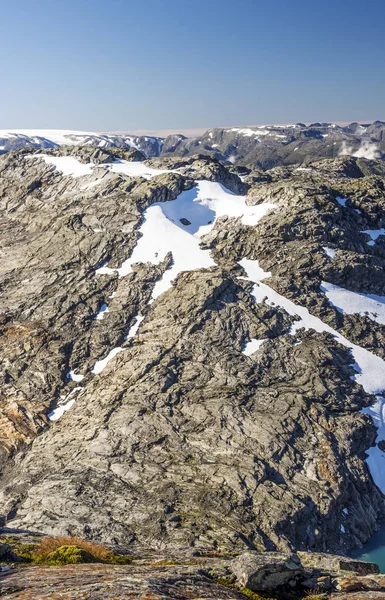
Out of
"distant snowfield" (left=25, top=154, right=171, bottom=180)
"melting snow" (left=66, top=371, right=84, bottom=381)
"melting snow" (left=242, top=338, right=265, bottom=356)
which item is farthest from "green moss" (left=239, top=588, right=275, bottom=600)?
"distant snowfield" (left=25, top=154, right=171, bottom=180)

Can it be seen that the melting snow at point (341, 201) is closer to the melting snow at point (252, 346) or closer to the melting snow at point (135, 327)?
the melting snow at point (252, 346)

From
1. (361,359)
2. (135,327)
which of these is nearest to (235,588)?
(361,359)

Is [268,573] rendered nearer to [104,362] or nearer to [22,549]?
[22,549]

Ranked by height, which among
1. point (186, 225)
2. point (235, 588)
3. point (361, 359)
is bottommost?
point (361, 359)

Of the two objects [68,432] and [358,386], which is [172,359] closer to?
[68,432]

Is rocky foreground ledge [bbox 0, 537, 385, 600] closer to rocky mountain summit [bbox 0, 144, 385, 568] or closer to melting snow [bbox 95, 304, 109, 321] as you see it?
rocky mountain summit [bbox 0, 144, 385, 568]

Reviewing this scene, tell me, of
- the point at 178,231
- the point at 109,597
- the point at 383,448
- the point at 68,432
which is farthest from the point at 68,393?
the point at 109,597

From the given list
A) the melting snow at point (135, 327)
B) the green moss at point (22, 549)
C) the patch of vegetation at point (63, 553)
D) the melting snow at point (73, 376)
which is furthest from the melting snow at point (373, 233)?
the green moss at point (22, 549)
